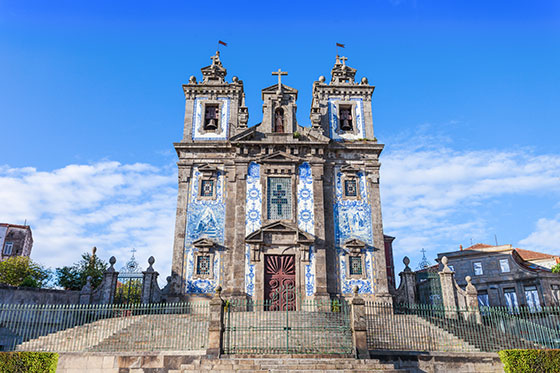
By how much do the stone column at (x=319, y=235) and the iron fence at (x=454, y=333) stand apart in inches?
146

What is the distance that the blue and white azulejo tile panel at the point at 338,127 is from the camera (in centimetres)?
2531

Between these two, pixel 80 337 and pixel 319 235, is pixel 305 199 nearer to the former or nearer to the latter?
pixel 319 235

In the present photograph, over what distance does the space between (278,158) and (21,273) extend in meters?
18.6

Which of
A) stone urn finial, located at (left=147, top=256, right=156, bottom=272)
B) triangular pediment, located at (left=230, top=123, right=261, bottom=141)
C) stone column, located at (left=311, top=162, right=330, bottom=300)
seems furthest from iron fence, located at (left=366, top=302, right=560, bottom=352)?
triangular pediment, located at (left=230, top=123, right=261, bottom=141)

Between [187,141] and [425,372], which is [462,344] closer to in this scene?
[425,372]

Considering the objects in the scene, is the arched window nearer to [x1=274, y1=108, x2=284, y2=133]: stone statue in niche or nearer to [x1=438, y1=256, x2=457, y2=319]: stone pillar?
[x1=274, y1=108, x2=284, y2=133]: stone statue in niche

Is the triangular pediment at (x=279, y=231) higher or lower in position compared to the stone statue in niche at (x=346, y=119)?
lower

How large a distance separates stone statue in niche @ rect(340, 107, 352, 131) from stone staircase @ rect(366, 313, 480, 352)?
1193 cm

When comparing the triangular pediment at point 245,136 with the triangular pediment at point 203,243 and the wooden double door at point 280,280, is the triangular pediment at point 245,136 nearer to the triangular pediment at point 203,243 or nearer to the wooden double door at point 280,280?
the triangular pediment at point 203,243

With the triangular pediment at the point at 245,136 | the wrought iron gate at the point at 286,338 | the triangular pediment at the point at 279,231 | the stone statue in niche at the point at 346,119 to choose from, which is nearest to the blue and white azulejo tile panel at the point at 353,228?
the triangular pediment at the point at 279,231

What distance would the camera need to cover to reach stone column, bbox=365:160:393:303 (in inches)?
859

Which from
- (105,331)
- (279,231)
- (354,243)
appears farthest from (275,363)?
(354,243)

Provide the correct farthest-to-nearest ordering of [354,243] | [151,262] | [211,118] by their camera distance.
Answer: [211,118] < [354,243] < [151,262]

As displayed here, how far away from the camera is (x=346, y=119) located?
25.9 metres
